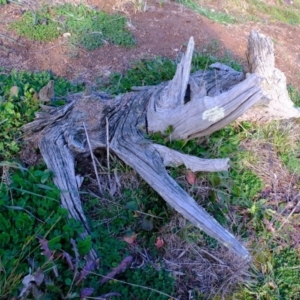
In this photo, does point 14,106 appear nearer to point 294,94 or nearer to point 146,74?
point 146,74

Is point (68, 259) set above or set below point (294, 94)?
above

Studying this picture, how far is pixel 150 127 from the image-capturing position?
12.0 ft

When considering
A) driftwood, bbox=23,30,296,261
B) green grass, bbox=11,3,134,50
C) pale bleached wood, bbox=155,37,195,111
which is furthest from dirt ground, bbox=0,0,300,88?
pale bleached wood, bbox=155,37,195,111

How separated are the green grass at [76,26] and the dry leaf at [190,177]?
2.50 meters

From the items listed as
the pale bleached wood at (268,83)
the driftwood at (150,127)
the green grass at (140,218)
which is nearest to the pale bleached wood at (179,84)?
the driftwood at (150,127)

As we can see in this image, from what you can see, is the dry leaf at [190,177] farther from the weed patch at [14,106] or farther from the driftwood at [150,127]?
the weed patch at [14,106]

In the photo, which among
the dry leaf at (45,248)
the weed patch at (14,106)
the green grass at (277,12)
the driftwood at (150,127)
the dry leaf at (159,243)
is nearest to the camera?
the dry leaf at (45,248)

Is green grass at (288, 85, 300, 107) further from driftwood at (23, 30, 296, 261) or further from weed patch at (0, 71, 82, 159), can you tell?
weed patch at (0, 71, 82, 159)

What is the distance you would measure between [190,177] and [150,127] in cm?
55

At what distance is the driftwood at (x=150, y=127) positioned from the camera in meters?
3.14

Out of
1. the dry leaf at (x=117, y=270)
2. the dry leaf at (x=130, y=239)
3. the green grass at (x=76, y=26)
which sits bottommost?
the dry leaf at (x=130, y=239)

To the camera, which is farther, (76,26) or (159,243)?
(76,26)

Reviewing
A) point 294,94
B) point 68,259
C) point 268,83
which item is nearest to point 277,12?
point 294,94

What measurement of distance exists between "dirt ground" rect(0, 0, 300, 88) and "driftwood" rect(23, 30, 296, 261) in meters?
1.18
